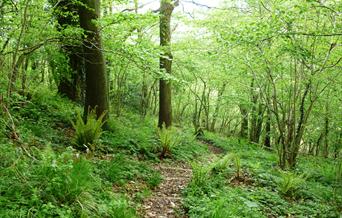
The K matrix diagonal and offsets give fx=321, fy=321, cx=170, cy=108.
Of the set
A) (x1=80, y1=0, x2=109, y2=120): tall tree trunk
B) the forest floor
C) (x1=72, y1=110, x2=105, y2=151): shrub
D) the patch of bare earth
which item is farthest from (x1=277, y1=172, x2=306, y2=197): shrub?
(x1=80, y1=0, x2=109, y2=120): tall tree trunk

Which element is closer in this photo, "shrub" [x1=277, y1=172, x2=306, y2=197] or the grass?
the grass

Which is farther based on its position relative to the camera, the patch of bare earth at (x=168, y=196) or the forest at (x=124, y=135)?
the patch of bare earth at (x=168, y=196)

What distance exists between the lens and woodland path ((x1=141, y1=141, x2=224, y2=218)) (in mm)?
4879

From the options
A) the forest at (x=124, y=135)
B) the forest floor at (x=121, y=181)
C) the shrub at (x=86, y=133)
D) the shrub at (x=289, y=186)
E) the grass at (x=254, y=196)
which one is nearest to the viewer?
the forest floor at (x=121, y=181)

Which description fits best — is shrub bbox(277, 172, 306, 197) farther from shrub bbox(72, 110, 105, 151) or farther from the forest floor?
shrub bbox(72, 110, 105, 151)

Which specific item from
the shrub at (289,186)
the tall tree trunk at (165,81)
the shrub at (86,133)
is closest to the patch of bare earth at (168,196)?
the shrub at (86,133)

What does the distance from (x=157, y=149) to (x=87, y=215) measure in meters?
5.15

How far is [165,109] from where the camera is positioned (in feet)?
38.7

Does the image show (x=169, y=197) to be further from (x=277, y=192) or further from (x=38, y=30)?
(x=38, y=30)

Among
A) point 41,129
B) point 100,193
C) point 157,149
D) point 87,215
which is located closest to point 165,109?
point 157,149

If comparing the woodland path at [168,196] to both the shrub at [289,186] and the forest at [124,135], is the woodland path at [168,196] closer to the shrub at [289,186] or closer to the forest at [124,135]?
the forest at [124,135]

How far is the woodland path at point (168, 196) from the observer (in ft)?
16.0

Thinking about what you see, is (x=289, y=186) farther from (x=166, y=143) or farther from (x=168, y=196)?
(x=166, y=143)

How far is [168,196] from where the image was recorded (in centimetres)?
569
